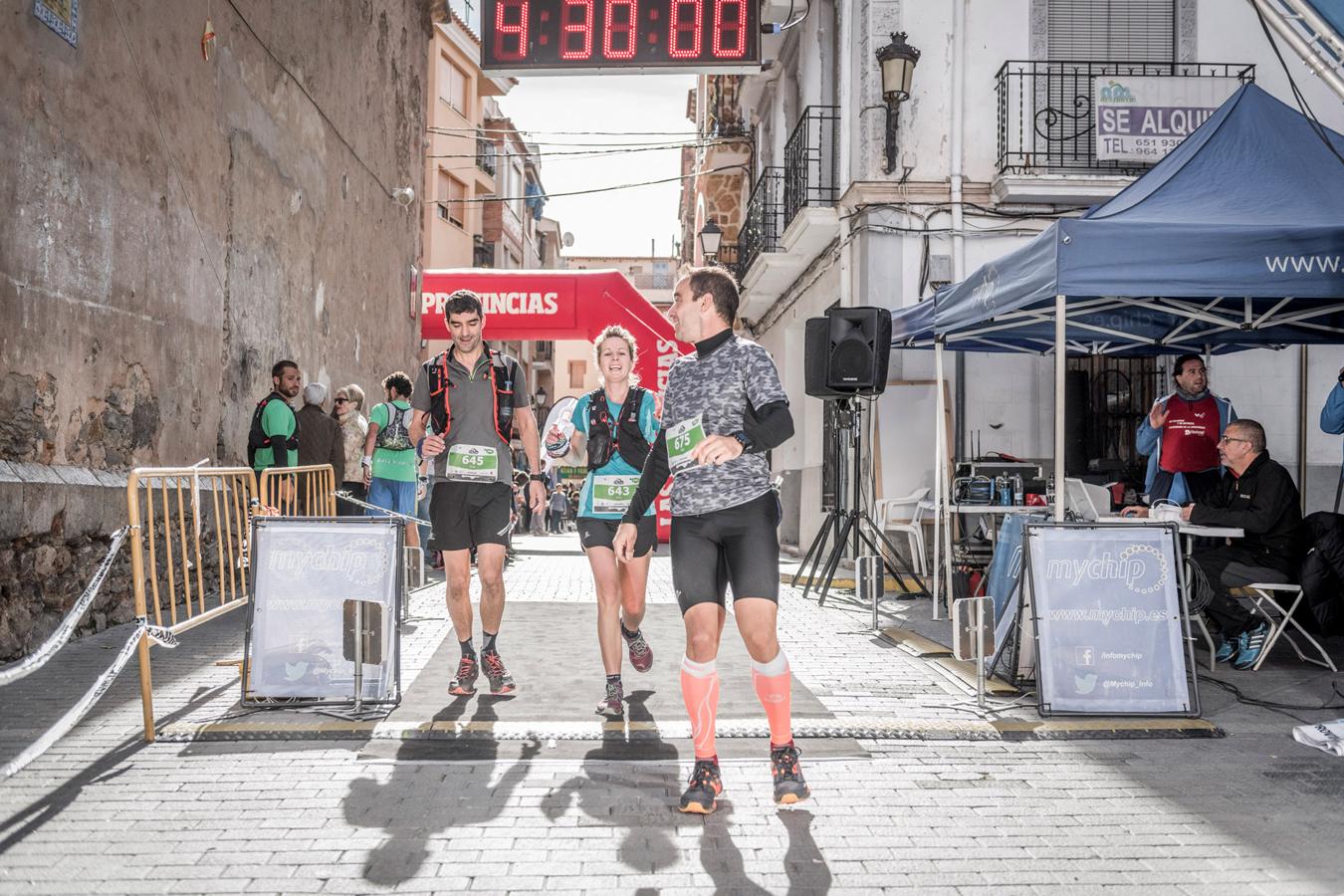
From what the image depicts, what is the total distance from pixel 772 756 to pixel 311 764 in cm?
188

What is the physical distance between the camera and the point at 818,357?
10312mm

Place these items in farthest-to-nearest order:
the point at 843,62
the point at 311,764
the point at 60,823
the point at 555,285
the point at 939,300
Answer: the point at 555,285 → the point at 843,62 → the point at 939,300 → the point at 311,764 → the point at 60,823

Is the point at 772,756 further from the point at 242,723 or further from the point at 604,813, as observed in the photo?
the point at 242,723

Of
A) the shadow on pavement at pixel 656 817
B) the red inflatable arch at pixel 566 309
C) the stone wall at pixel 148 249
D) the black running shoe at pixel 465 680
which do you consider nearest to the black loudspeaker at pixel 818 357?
the black running shoe at pixel 465 680

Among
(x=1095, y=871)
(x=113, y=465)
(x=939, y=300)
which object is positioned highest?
(x=939, y=300)

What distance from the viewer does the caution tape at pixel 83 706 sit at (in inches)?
171

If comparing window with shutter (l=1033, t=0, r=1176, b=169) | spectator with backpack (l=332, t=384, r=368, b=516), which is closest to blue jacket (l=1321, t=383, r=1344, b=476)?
window with shutter (l=1033, t=0, r=1176, b=169)

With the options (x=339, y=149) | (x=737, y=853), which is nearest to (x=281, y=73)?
(x=339, y=149)

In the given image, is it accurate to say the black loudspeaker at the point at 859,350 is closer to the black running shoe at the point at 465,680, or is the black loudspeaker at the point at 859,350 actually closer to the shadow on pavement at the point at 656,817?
the black running shoe at the point at 465,680

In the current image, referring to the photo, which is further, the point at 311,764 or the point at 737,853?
the point at 311,764

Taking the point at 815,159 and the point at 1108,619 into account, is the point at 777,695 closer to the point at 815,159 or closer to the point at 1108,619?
the point at 1108,619

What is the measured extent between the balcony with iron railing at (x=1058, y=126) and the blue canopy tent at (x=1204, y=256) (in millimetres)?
3604

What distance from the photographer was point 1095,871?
372 cm

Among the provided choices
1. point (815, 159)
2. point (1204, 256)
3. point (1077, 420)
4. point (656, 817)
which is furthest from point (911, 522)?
point (656, 817)
